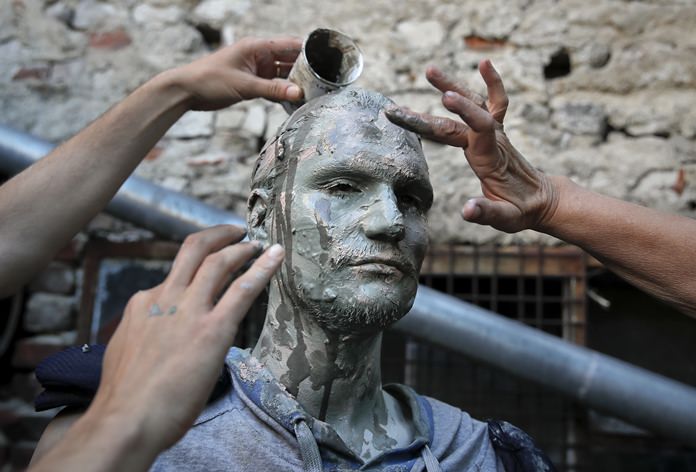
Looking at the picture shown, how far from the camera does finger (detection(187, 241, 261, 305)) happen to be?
108 cm

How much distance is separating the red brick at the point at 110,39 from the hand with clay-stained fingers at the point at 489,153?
2.73 meters

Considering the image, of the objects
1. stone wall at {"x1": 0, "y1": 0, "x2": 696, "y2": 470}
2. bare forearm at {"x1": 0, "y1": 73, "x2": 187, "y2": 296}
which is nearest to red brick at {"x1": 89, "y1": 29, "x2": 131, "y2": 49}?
stone wall at {"x1": 0, "y1": 0, "x2": 696, "y2": 470}

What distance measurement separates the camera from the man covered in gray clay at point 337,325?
157 cm

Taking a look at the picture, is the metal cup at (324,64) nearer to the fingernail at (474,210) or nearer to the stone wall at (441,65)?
the fingernail at (474,210)

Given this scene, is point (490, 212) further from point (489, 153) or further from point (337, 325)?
point (337, 325)

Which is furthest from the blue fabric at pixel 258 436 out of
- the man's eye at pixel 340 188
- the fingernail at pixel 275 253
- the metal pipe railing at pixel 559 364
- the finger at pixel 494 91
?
the metal pipe railing at pixel 559 364

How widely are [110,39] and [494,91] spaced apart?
9.30 feet

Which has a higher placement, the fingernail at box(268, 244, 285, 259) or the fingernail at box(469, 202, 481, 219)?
the fingernail at box(268, 244, 285, 259)

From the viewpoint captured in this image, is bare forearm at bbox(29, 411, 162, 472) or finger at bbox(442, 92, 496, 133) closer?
bare forearm at bbox(29, 411, 162, 472)

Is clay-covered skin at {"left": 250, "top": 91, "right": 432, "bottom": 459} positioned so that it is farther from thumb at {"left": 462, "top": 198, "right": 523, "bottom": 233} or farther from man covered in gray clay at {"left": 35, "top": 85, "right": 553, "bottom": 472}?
thumb at {"left": 462, "top": 198, "right": 523, "bottom": 233}

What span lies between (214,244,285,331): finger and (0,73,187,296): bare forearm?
98 centimetres

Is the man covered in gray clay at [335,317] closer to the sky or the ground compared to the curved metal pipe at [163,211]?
closer to the sky

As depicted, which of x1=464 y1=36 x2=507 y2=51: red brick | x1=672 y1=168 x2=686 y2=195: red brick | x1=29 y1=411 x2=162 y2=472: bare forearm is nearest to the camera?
x1=29 y1=411 x2=162 y2=472: bare forearm

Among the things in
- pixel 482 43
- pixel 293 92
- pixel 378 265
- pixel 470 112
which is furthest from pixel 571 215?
pixel 482 43
